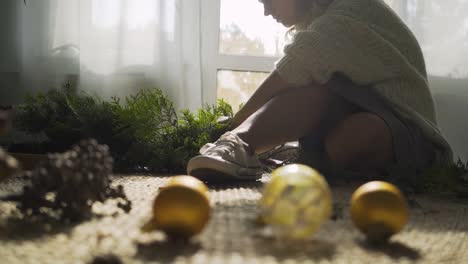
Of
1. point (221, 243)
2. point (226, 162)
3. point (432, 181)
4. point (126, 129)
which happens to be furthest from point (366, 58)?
point (221, 243)

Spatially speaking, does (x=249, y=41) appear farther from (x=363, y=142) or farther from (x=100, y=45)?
(x=363, y=142)

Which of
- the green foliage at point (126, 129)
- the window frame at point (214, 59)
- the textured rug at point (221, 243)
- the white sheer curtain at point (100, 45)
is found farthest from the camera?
the window frame at point (214, 59)

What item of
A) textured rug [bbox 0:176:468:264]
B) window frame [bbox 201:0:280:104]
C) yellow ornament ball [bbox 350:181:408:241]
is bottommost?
textured rug [bbox 0:176:468:264]

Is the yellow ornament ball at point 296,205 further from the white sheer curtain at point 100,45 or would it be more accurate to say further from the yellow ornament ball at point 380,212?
the white sheer curtain at point 100,45

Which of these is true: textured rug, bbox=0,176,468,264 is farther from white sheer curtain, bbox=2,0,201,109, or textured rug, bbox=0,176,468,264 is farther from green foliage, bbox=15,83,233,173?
white sheer curtain, bbox=2,0,201,109

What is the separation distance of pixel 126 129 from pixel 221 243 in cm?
79

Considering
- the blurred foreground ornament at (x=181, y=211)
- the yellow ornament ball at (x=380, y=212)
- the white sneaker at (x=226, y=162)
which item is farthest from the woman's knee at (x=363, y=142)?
the blurred foreground ornament at (x=181, y=211)

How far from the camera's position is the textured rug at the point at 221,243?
1.54ft

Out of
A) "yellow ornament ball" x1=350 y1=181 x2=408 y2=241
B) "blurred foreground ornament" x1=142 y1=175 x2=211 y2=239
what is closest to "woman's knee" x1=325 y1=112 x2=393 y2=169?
"yellow ornament ball" x1=350 y1=181 x2=408 y2=241

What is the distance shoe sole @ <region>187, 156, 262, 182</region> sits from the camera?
3.10ft

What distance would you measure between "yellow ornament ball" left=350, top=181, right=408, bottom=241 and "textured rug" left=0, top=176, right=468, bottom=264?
0.06 feet

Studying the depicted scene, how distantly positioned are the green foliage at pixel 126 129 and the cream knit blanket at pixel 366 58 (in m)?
0.30

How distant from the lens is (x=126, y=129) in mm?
1251

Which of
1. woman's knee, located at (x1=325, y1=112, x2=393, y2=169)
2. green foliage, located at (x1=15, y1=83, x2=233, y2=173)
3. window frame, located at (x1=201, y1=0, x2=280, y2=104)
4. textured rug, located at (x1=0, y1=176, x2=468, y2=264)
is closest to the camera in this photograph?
textured rug, located at (x1=0, y1=176, x2=468, y2=264)
